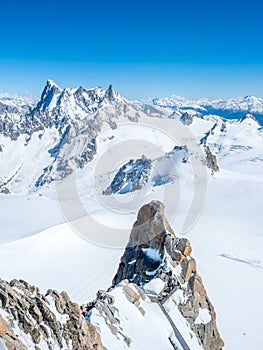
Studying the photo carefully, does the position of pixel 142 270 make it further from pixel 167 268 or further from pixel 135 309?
pixel 135 309

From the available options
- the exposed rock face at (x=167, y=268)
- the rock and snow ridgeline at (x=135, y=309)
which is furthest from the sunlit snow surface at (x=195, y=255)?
the exposed rock face at (x=167, y=268)

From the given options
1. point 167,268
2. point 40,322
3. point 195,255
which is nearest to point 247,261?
point 195,255

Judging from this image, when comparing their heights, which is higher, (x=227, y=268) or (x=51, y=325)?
(x=51, y=325)

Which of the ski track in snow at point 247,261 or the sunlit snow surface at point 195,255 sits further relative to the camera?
the ski track in snow at point 247,261

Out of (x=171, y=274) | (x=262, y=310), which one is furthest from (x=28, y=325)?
(x=262, y=310)

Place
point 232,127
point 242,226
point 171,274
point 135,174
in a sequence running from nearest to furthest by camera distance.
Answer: point 171,274 → point 242,226 → point 135,174 → point 232,127

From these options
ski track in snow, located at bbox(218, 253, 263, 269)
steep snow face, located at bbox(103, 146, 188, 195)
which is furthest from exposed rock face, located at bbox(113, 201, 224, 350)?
steep snow face, located at bbox(103, 146, 188, 195)

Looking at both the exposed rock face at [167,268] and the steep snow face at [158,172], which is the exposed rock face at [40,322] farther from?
the steep snow face at [158,172]

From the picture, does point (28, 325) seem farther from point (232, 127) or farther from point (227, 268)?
point (232, 127)
